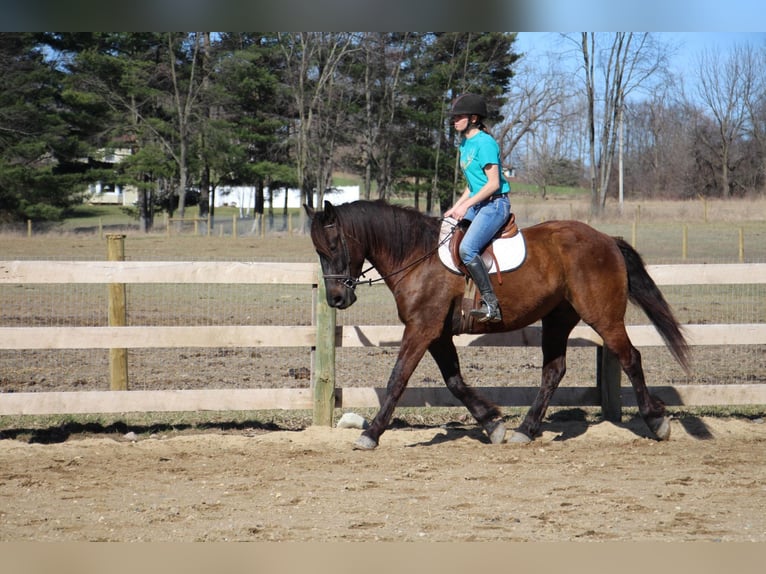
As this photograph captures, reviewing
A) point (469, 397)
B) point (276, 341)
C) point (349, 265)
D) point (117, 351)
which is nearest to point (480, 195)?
point (349, 265)

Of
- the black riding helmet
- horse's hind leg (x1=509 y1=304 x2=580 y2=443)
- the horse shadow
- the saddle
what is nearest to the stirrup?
the saddle

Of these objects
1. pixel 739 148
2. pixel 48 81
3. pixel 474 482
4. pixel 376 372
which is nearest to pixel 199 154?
pixel 48 81

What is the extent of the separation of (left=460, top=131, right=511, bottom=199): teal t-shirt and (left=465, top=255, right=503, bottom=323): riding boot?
0.62m

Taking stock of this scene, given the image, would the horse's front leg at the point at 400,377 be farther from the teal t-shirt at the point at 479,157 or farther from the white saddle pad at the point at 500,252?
the teal t-shirt at the point at 479,157

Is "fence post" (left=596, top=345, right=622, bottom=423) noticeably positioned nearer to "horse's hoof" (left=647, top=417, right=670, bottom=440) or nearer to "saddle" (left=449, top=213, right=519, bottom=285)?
"horse's hoof" (left=647, top=417, right=670, bottom=440)

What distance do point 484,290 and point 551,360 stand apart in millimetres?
1148

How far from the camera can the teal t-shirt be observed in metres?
6.82

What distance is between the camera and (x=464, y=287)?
7.05m

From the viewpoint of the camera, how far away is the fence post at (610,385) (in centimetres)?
795

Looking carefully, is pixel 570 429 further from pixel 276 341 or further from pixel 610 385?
pixel 276 341

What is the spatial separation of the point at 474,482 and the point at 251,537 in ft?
6.16

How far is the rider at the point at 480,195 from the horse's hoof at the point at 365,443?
132 centimetres

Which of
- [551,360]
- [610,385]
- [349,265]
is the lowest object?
[610,385]

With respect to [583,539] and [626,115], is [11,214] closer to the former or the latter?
[626,115]
